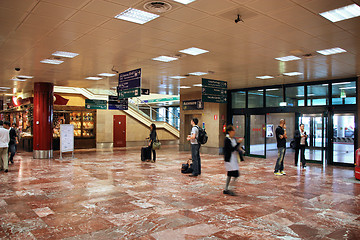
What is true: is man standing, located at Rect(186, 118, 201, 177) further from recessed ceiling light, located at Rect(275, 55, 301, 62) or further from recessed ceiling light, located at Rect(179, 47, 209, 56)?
recessed ceiling light, located at Rect(275, 55, 301, 62)

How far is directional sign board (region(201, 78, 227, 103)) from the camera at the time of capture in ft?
36.9

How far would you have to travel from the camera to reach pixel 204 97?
1126 cm

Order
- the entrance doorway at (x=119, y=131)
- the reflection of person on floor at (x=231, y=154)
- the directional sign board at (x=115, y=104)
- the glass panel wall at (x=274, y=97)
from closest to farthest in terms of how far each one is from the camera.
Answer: the reflection of person on floor at (x=231, y=154) < the glass panel wall at (x=274, y=97) < the directional sign board at (x=115, y=104) < the entrance doorway at (x=119, y=131)

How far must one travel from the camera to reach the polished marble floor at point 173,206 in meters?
4.45

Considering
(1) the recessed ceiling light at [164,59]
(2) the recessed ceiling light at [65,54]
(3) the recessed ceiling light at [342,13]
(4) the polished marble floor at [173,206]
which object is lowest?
(4) the polished marble floor at [173,206]

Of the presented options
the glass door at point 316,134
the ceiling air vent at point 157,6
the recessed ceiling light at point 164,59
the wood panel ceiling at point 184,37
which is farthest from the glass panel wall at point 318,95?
the ceiling air vent at point 157,6

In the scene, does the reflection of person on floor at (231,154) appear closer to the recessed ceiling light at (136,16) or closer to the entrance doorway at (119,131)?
the recessed ceiling light at (136,16)

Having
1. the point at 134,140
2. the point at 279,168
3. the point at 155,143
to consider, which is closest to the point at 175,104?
the point at 134,140

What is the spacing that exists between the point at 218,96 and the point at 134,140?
11.0m

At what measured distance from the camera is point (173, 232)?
4402 millimetres

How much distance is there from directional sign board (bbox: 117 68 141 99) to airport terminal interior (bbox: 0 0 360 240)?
4 centimetres

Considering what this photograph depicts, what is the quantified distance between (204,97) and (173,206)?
608cm

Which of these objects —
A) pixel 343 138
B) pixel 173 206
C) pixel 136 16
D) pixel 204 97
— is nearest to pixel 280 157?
pixel 204 97

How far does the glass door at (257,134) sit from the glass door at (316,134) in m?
2.02
